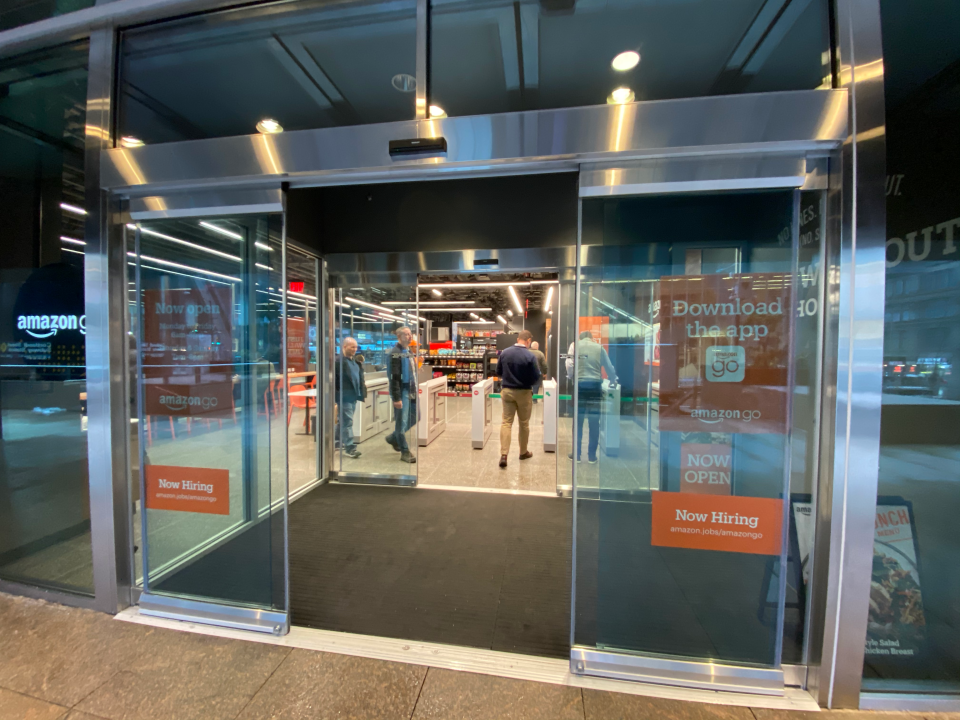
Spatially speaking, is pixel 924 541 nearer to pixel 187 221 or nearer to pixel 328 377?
pixel 187 221

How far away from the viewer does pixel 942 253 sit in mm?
1772

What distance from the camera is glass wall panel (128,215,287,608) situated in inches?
83.2

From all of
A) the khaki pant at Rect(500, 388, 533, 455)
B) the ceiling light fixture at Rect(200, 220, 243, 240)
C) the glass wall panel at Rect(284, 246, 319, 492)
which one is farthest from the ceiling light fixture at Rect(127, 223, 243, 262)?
the khaki pant at Rect(500, 388, 533, 455)

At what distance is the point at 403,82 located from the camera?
253cm

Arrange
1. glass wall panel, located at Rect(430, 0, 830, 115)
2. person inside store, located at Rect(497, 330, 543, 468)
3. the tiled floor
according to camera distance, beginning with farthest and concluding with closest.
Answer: person inside store, located at Rect(497, 330, 543, 468)
glass wall panel, located at Rect(430, 0, 830, 115)
the tiled floor

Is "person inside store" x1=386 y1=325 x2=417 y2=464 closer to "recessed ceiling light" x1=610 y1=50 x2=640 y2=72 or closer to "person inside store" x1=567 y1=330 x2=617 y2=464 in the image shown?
"person inside store" x1=567 y1=330 x2=617 y2=464

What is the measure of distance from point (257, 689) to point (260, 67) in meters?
3.67

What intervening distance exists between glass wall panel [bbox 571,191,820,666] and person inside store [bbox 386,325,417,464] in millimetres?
3063

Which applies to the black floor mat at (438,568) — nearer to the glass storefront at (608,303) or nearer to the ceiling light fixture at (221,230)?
the glass storefront at (608,303)

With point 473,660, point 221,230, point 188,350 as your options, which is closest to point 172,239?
point 221,230

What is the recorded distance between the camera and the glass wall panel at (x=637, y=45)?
1898 millimetres

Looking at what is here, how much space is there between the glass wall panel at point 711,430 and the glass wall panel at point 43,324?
319cm

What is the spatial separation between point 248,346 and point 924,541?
3.73m

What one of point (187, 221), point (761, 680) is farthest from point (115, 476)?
point (761, 680)
